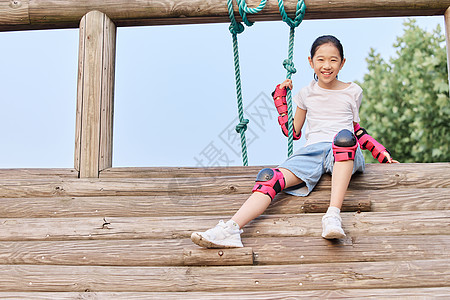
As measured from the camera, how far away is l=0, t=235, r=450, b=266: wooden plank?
2764 millimetres

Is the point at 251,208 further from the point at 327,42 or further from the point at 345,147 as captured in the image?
the point at 327,42

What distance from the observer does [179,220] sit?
10.5 ft

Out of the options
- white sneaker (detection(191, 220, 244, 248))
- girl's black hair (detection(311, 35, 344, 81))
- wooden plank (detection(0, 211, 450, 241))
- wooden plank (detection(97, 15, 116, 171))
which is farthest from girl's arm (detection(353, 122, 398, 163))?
wooden plank (detection(97, 15, 116, 171))

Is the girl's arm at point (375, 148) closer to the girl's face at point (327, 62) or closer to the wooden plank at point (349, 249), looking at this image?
the girl's face at point (327, 62)

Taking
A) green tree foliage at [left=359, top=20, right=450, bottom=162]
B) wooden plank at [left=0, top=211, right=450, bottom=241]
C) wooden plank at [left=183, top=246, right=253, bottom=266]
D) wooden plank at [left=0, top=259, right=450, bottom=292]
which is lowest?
wooden plank at [left=0, top=259, right=450, bottom=292]

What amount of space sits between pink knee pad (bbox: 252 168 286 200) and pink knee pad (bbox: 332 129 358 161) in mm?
367

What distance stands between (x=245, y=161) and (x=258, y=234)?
3.48 ft

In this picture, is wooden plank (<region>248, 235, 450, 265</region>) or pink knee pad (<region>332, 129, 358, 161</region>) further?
pink knee pad (<region>332, 129, 358, 161</region>)

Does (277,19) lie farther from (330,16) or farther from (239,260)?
(239,260)

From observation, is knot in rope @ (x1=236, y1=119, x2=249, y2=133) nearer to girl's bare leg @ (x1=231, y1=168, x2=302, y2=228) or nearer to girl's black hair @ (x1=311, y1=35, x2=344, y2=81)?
girl's black hair @ (x1=311, y1=35, x2=344, y2=81)

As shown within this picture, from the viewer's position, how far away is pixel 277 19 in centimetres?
412

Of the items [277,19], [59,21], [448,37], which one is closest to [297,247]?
[277,19]

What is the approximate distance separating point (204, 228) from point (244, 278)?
1.88 feet

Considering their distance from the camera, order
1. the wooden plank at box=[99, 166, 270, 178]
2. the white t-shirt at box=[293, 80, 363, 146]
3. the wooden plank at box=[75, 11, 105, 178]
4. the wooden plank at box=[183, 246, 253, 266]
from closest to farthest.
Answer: the wooden plank at box=[183, 246, 253, 266], the white t-shirt at box=[293, 80, 363, 146], the wooden plank at box=[99, 166, 270, 178], the wooden plank at box=[75, 11, 105, 178]
